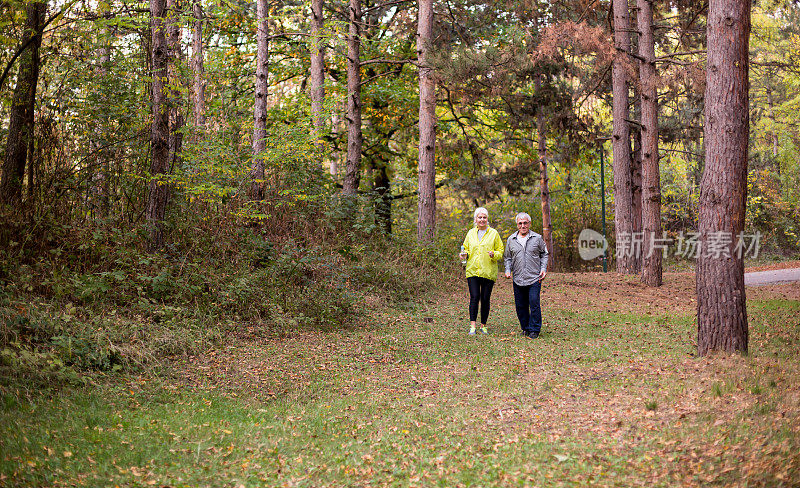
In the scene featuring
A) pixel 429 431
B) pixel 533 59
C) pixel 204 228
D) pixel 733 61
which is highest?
pixel 533 59

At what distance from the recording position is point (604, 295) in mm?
14805

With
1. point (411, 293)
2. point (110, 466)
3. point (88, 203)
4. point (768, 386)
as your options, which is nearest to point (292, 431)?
point (110, 466)

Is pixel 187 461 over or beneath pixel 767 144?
beneath

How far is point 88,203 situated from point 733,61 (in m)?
9.32

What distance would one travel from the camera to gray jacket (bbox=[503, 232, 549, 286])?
32.4 ft

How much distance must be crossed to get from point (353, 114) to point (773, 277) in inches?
581

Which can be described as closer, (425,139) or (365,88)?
(425,139)

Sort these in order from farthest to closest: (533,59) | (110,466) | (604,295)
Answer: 1. (533,59)
2. (604,295)
3. (110,466)

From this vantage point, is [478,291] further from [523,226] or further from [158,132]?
[158,132]

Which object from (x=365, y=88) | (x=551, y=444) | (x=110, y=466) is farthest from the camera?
(x=365, y=88)

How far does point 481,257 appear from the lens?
9.92 meters

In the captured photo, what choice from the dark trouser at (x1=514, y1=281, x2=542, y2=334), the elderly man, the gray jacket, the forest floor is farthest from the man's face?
the forest floor

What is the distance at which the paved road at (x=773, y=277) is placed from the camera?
1938 centimetres

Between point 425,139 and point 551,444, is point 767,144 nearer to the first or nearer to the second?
point 425,139
